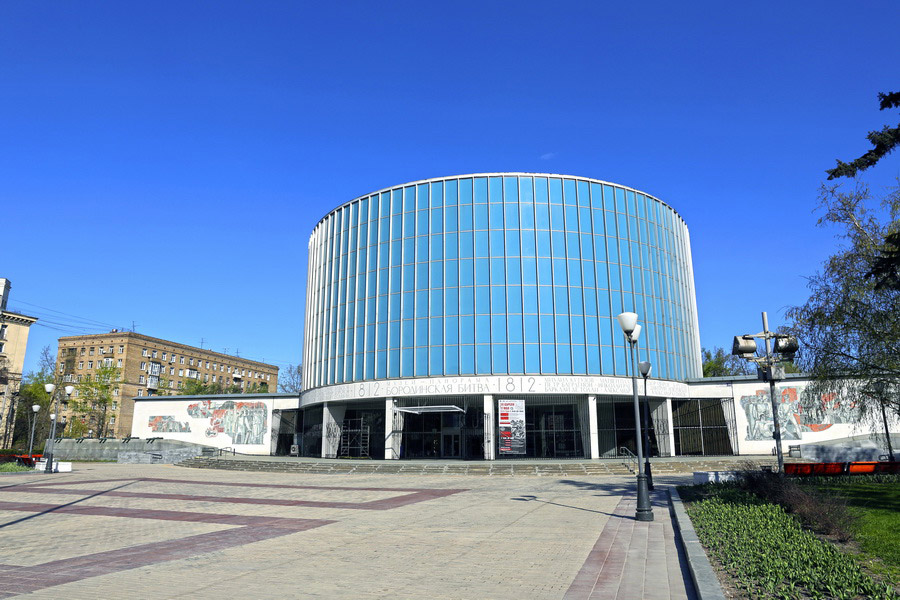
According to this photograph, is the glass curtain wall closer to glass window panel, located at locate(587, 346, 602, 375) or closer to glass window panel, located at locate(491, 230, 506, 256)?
glass window panel, located at locate(587, 346, 602, 375)

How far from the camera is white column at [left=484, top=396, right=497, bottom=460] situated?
137 feet

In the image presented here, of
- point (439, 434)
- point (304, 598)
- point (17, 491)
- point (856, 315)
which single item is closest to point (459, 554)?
point (304, 598)

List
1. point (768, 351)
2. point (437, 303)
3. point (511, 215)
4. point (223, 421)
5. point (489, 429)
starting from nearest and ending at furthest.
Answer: point (768, 351) < point (489, 429) < point (437, 303) < point (511, 215) < point (223, 421)

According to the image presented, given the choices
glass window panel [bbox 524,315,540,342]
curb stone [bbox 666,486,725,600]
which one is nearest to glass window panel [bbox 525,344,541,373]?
glass window panel [bbox 524,315,540,342]

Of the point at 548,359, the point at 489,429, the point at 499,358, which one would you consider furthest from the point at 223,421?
the point at 548,359

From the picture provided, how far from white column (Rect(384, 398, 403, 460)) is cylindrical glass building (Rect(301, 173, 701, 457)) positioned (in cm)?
98

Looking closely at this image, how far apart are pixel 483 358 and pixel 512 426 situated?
537 centimetres

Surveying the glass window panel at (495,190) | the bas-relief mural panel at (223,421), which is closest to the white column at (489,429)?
the glass window panel at (495,190)

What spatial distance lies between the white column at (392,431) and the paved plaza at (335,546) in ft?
73.2

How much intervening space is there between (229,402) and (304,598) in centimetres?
5575

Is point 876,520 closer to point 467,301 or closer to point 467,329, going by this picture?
point 467,329

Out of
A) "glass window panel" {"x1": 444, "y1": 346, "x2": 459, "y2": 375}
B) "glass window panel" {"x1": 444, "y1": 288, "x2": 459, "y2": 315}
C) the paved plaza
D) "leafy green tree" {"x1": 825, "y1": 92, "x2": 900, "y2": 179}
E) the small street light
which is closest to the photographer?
the paved plaza

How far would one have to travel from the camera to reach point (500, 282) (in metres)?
44.9

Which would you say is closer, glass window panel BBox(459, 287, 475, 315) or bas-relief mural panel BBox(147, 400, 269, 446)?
glass window panel BBox(459, 287, 475, 315)
